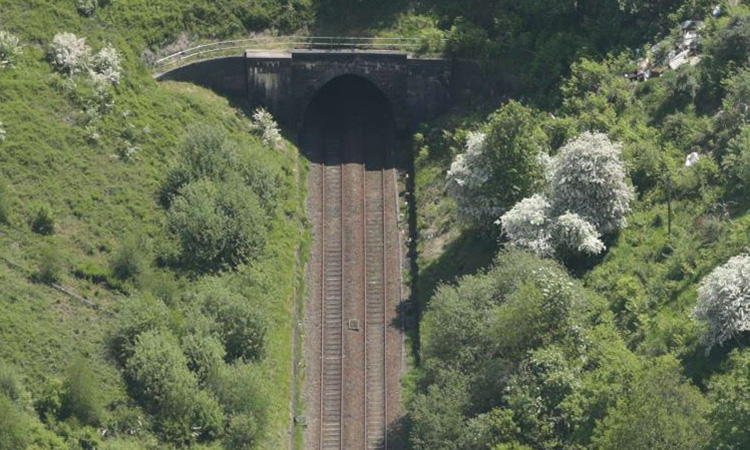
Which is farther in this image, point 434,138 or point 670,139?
point 434,138

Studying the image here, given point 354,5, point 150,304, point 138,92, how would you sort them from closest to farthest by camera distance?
point 150,304 → point 138,92 → point 354,5

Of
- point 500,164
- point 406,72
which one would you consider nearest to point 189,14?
point 406,72

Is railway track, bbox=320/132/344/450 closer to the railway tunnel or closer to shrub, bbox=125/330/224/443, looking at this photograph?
the railway tunnel

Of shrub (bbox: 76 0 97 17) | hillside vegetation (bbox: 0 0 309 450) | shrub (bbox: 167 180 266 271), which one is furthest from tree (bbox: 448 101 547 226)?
shrub (bbox: 76 0 97 17)

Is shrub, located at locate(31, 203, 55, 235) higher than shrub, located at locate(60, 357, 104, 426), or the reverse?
shrub, located at locate(31, 203, 55, 235)

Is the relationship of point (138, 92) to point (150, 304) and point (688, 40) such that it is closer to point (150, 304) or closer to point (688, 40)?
point (150, 304)

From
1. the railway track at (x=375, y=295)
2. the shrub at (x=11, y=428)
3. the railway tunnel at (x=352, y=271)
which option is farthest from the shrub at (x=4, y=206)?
the railway track at (x=375, y=295)

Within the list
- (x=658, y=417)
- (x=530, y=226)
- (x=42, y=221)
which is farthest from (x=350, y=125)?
(x=658, y=417)
